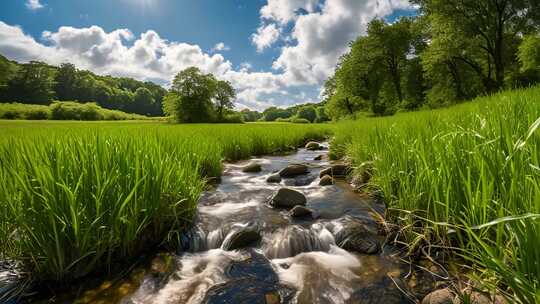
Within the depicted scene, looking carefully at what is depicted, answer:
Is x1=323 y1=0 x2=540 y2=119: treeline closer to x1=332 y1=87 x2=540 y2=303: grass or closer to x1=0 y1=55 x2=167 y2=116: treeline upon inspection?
x1=332 y1=87 x2=540 y2=303: grass

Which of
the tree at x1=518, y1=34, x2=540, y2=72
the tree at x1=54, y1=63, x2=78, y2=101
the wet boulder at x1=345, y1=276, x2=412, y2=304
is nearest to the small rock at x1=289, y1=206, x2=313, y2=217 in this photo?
the wet boulder at x1=345, y1=276, x2=412, y2=304

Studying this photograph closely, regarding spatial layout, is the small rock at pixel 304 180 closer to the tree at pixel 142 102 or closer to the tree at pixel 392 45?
the tree at pixel 392 45

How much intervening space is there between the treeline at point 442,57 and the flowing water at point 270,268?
1088 centimetres

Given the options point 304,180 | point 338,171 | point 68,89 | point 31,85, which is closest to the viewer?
point 304,180

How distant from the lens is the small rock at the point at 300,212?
3885 mm

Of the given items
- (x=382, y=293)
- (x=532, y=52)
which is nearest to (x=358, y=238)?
(x=382, y=293)

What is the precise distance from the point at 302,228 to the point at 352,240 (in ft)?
2.24

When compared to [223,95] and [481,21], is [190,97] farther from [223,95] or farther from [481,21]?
[481,21]

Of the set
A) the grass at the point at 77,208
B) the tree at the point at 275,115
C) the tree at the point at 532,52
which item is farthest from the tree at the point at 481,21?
the tree at the point at 275,115

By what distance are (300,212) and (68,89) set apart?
116 m

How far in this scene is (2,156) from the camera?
2.63 meters

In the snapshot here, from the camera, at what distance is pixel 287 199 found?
434 cm

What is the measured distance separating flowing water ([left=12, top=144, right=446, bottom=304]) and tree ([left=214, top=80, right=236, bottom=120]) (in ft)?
187

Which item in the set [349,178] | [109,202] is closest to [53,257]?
[109,202]
